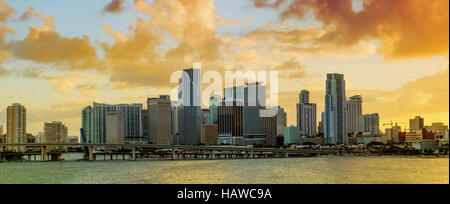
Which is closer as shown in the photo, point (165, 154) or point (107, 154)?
point (165, 154)
